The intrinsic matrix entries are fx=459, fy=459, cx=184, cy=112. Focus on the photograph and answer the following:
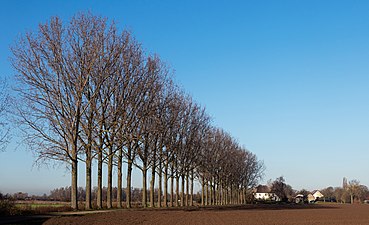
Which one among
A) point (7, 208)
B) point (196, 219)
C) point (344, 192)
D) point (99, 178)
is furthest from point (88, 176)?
point (344, 192)

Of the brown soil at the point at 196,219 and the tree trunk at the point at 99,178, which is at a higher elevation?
the tree trunk at the point at 99,178

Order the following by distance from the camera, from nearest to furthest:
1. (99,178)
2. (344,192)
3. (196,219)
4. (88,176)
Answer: (196,219) < (88,176) < (99,178) < (344,192)

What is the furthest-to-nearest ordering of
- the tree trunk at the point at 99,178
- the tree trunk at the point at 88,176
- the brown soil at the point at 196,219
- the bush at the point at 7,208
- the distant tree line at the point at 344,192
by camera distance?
the distant tree line at the point at 344,192 < the tree trunk at the point at 99,178 < the tree trunk at the point at 88,176 < the bush at the point at 7,208 < the brown soil at the point at 196,219

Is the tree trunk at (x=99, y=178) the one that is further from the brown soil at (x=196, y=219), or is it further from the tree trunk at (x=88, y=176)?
the brown soil at (x=196, y=219)

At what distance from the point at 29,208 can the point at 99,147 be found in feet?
26.3

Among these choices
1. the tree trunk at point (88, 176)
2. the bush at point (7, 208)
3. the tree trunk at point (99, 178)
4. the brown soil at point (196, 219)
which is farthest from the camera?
the tree trunk at point (99, 178)

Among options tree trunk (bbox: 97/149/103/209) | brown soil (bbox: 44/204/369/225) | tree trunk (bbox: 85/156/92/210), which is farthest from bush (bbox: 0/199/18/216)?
tree trunk (bbox: 97/149/103/209)

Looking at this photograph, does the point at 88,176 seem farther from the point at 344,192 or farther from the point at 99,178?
the point at 344,192

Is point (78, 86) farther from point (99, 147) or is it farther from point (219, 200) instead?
point (219, 200)

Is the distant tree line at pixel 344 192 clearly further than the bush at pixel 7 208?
Yes

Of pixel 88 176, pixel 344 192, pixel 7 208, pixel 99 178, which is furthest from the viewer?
pixel 344 192

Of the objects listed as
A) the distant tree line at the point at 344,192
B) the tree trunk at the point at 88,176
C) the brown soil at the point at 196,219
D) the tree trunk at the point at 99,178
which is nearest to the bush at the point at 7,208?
the brown soil at the point at 196,219

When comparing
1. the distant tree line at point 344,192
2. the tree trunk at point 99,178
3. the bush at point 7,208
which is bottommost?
the distant tree line at point 344,192

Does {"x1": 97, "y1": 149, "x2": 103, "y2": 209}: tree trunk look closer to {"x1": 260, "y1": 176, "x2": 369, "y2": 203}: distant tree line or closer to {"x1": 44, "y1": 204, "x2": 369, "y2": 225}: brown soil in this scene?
{"x1": 44, "y1": 204, "x2": 369, "y2": 225}: brown soil
